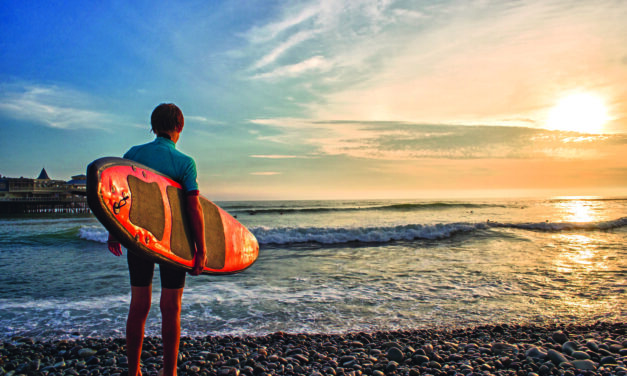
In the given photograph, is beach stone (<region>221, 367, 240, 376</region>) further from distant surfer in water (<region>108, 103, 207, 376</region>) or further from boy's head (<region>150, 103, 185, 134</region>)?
boy's head (<region>150, 103, 185, 134</region>)

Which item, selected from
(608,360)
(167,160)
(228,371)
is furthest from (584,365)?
(167,160)

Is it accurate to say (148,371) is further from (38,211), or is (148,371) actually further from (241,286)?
(38,211)

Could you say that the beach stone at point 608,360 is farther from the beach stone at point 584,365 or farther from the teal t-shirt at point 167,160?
the teal t-shirt at point 167,160

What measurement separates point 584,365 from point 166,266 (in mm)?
3892

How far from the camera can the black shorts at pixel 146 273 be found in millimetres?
2352

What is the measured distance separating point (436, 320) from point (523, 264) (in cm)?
547

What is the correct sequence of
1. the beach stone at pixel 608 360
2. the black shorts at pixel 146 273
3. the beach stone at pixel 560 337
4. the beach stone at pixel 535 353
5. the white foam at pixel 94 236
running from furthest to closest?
the white foam at pixel 94 236 < the beach stone at pixel 560 337 < the beach stone at pixel 535 353 < the beach stone at pixel 608 360 < the black shorts at pixel 146 273

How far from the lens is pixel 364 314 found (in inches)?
200

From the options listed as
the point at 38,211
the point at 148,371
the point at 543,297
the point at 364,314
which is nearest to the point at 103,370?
the point at 148,371

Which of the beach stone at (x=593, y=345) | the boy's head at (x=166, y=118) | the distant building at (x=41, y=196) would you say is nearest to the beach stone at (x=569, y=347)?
the beach stone at (x=593, y=345)

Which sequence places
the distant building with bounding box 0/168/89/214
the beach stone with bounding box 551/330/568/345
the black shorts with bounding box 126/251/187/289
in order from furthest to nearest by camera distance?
the distant building with bounding box 0/168/89/214, the beach stone with bounding box 551/330/568/345, the black shorts with bounding box 126/251/187/289

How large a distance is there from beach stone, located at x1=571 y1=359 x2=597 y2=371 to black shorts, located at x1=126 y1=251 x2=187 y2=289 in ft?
12.2

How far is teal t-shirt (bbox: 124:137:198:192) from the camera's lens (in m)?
2.44

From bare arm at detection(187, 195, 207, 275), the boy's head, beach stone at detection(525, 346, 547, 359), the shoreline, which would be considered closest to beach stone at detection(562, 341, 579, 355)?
the shoreline
